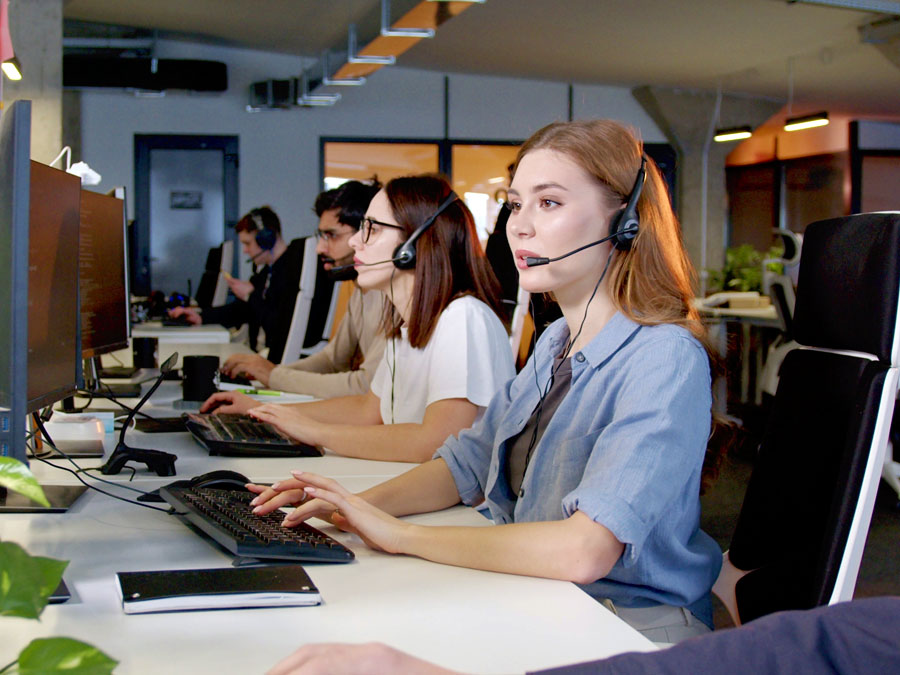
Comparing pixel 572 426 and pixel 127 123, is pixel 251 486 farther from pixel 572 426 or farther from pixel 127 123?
pixel 127 123

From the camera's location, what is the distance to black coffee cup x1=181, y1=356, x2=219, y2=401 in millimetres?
2711

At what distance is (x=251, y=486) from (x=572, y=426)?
0.50m

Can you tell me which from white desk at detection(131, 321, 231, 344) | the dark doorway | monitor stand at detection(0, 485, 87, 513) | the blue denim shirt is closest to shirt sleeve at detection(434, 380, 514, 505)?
the blue denim shirt

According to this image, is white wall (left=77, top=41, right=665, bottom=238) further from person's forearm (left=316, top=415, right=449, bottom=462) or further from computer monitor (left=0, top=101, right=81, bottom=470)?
computer monitor (left=0, top=101, right=81, bottom=470)

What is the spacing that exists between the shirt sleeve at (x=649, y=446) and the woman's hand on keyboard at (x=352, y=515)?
228 millimetres

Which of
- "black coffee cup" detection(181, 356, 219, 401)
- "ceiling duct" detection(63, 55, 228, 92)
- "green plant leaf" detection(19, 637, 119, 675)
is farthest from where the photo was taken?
"ceiling duct" detection(63, 55, 228, 92)

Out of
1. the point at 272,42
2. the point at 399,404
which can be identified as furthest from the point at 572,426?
the point at 272,42

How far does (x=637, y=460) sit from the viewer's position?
1188 mm

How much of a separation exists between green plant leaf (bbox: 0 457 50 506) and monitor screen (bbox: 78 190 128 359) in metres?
1.54

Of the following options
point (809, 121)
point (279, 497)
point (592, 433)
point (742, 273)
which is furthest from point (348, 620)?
point (809, 121)

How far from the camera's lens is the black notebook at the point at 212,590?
0.98 m

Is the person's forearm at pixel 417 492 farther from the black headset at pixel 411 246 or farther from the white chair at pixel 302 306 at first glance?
the white chair at pixel 302 306

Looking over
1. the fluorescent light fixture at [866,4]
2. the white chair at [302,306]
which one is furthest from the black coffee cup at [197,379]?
the fluorescent light fixture at [866,4]

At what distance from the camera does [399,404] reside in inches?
89.9
